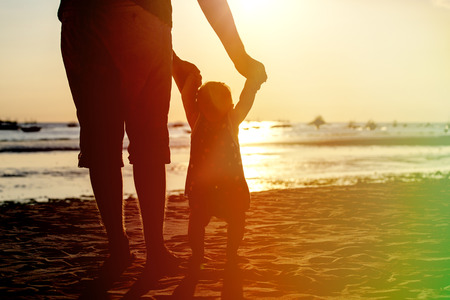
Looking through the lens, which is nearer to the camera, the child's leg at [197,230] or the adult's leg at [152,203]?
the adult's leg at [152,203]

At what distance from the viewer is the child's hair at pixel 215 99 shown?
3.48m

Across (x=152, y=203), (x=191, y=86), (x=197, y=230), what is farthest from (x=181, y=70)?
(x=197, y=230)

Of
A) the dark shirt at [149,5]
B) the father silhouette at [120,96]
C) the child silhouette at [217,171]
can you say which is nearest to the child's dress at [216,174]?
the child silhouette at [217,171]

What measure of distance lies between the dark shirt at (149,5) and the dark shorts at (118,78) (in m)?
0.03

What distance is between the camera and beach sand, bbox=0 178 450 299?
3.00 m

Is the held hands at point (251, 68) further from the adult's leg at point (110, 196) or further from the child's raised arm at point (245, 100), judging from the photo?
the adult's leg at point (110, 196)

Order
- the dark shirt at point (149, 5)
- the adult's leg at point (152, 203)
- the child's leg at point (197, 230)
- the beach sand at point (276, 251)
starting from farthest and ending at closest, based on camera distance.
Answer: the child's leg at point (197, 230), the adult's leg at point (152, 203), the dark shirt at point (149, 5), the beach sand at point (276, 251)

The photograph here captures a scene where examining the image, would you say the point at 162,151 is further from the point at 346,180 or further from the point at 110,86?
the point at 346,180

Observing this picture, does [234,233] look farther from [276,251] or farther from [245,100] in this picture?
[245,100]

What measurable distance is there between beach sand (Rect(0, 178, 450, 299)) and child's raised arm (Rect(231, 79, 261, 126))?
103 cm

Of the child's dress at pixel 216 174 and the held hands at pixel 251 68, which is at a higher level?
the held hands at pixel 251 68

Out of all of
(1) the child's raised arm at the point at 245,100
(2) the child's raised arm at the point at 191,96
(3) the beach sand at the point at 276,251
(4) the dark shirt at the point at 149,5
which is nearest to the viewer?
(3) the beach sand at the point at 276,251

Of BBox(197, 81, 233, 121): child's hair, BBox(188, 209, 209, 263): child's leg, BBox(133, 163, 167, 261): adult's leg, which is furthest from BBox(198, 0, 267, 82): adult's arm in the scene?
BBox(188, 209, 209, 263): child's leg

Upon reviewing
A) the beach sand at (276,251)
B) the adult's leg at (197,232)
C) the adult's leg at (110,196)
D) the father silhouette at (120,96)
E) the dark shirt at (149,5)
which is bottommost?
the beach sand at (276,251)
